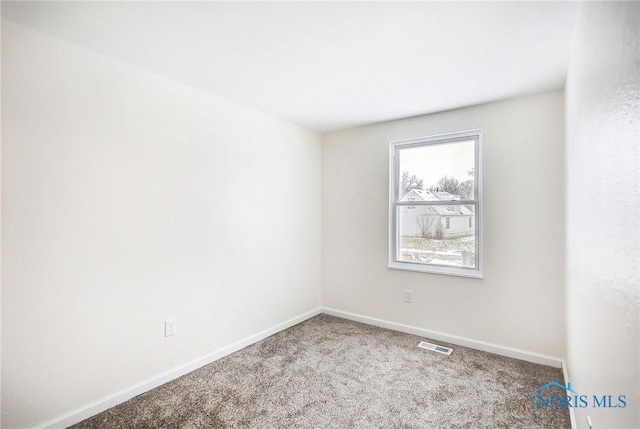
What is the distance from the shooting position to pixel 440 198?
3.30 metres

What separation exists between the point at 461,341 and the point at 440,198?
4.63ft

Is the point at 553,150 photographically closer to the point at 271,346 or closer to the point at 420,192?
the point at 420,192

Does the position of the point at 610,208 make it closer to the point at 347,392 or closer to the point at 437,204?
the point at 347,392

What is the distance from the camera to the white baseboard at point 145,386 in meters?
1.91

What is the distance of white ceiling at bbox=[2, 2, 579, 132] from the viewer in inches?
65.1

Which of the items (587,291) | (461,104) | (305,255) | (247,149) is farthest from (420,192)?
(587,291)

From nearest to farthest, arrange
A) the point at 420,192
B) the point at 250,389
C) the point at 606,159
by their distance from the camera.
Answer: the point at 606,159
the point at 250,389
the point at 420,192

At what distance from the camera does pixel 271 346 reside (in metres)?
3.07

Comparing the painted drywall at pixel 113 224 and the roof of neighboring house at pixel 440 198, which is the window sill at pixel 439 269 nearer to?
the roof of neighboring house at pixel 440 198

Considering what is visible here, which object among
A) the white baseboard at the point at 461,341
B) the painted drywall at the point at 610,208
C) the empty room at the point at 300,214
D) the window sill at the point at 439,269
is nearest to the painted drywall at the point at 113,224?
the empty room at the point at 300,214

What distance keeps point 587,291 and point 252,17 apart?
2.11 metres

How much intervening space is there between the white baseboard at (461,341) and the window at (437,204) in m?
0.63

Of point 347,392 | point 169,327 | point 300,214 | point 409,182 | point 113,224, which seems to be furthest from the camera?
point 300,214

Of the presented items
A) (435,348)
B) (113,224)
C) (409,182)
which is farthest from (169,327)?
(409,182)
